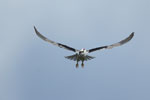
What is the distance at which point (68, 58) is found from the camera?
5756 cm

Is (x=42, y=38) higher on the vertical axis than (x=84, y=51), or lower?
higher

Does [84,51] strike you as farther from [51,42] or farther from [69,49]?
[51,42]

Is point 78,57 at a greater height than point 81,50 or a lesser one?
lesser

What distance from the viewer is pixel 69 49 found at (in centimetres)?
5822

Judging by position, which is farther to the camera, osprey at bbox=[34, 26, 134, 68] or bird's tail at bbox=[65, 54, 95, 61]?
bird's tail at bbox=[65, 54, 95, 61]

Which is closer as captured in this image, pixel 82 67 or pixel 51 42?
pixel 82 67

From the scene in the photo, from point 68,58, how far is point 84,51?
3537 millimetres

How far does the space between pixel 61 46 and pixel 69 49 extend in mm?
2397

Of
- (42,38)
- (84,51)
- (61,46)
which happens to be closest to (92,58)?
(84,51)

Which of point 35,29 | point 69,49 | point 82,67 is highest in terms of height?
point 35,29

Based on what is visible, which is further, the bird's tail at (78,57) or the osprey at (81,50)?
the bird's tail at (78,57)

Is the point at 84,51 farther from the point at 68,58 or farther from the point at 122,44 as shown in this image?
the point at 122,44

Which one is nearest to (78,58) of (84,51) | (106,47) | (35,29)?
(84,51)

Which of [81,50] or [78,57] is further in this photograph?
[78,57]
